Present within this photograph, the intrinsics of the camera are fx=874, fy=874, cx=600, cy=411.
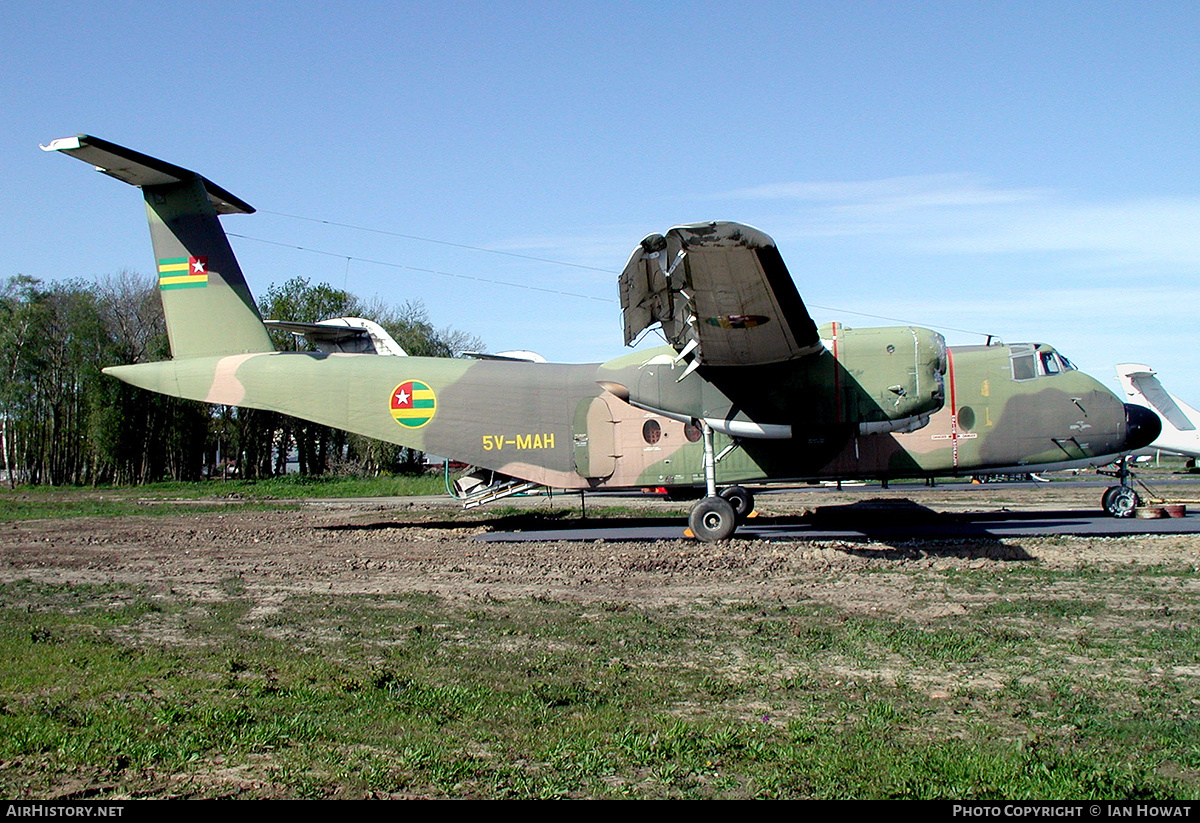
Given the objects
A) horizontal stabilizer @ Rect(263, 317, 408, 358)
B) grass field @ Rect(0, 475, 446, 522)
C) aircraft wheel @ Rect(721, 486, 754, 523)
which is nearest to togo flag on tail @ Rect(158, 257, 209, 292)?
horizontal stabilizer @ Rect(263, 317, 408, 358)

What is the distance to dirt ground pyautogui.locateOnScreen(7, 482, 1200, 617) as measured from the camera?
10094 millimetres

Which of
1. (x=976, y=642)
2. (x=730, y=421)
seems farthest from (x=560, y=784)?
(x=730, y=421)

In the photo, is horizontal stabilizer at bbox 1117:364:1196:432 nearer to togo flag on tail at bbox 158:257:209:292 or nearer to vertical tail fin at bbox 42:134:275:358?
vertical tail fin at bbox 42:134:275:358

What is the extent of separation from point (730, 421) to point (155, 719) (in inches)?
393

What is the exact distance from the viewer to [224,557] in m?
13.3

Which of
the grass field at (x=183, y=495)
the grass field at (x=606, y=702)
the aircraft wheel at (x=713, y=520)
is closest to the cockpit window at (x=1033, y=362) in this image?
the aircraft wheel at (x=713, y=520)

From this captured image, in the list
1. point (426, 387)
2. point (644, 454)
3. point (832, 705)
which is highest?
point (426, 387)

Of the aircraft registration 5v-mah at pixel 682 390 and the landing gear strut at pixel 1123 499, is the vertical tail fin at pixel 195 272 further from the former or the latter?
the landing gear strut at pixel 1123 499

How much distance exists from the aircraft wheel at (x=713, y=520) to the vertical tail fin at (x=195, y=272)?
8.90 metres

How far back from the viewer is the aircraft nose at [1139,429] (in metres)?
14.3

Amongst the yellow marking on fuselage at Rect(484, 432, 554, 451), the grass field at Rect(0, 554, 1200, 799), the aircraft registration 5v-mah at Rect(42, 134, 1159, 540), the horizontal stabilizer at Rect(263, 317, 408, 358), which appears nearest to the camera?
the grass field at Rect(0, 554, 1200, 799)

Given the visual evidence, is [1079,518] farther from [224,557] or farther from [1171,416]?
[1171,416]

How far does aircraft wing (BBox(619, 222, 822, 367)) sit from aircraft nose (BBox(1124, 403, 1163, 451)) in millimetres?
5695

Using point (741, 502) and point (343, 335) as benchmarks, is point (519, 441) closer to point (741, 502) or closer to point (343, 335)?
point (741, 502)
